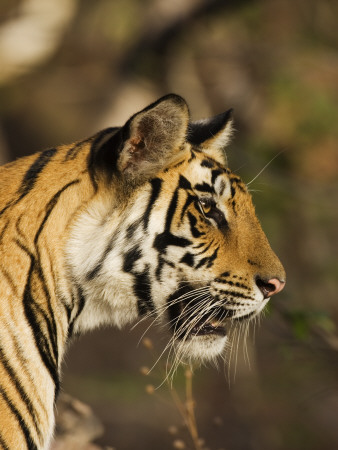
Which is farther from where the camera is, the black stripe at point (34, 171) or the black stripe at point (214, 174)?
the black stripe at point (214, 174)

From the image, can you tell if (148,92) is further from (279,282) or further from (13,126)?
(279,282)

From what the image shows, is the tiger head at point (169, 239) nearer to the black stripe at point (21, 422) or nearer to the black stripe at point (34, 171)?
the black stripe at point (34, 171)

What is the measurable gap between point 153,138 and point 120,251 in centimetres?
46

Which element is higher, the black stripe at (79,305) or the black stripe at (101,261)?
the black stripe at (101,261)

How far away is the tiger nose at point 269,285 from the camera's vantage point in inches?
118

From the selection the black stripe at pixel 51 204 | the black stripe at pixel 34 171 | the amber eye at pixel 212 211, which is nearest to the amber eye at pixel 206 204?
the amber eye at pixel 212 211

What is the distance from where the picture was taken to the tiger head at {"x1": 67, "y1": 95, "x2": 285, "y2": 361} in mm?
2797

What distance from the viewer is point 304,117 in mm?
9992

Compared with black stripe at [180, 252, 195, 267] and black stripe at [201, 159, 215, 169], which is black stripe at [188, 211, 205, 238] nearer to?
black stripe at [180, 252, 195, 267]

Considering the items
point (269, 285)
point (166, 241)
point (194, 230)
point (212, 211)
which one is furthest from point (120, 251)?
point (269, 285)

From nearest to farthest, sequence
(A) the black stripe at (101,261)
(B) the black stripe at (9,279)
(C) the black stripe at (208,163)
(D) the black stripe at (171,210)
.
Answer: (B) the black stripe at (9,279) < (A) the black stripe at (101,261) < (D) the black stripe at (171,210) < (C) the black stripe at (208,163)

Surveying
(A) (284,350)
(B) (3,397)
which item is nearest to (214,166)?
(B) (3,397)

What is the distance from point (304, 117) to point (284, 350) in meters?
6.28

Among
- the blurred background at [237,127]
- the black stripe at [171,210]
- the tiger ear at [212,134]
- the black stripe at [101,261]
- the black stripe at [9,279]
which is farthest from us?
the blurred background at [237,127]
